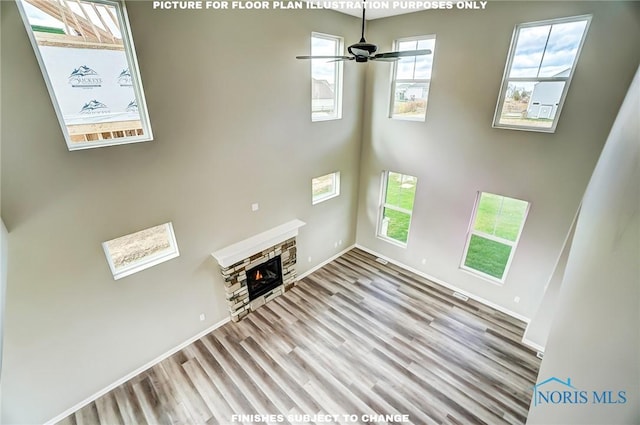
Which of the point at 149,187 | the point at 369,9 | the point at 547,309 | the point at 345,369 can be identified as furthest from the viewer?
the point at 369,9

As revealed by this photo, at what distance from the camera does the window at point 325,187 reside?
588 cm

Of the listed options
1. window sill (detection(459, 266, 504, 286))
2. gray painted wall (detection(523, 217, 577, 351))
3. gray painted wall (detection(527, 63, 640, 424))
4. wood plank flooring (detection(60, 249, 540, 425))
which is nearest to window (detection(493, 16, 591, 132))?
gray painted wall (detection(523, 217, 577, 351))

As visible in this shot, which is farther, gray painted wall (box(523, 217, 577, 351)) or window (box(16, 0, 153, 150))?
gray painted wall (box(523, 217, 577, 351))

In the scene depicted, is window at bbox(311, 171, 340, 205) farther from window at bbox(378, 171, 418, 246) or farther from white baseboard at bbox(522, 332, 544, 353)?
white baseboard at bbox(522, 332, 544, 353)

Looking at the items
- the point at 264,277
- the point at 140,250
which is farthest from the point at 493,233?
the point at 140,250

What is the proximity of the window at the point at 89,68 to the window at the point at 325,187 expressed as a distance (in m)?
3.30

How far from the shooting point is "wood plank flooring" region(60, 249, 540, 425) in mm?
3582

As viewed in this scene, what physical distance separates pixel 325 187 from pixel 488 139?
3204 millimetres

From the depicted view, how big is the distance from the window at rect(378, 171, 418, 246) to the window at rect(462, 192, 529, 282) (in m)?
1.27

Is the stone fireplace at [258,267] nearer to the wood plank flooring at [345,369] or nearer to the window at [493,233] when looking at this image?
the wood plank flooring at [345,369]

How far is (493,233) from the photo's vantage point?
5.02 metres

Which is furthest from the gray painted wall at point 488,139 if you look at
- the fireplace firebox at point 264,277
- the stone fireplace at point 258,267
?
the fireplace firebox at point 264,277

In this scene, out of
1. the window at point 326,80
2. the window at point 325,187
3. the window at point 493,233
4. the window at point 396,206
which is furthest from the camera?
the window at point 396,206

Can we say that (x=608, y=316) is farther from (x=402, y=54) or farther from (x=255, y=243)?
(x=255, y=243)
